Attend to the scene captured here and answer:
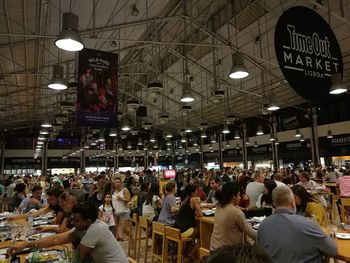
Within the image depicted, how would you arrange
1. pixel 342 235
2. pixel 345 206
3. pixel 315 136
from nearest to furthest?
pixel 342 235, pixel 345 206, pixel 315 136

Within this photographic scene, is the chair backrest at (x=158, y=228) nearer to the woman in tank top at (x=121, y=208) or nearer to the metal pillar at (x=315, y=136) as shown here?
the woman in tank top at (x=121, y=208)

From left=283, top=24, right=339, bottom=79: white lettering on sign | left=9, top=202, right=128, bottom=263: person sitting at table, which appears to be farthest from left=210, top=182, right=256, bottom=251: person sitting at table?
left=283, top=24, right=339, bottom=79: white lettering on sign

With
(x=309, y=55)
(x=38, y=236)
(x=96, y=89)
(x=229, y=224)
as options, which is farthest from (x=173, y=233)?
(x=96, y=89)

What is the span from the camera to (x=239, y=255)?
0.87 meters

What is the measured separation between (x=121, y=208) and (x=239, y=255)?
7.62 m

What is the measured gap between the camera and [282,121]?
23438 mm

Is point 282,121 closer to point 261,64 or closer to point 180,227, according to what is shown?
point 261,64

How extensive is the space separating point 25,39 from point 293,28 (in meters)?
9.51

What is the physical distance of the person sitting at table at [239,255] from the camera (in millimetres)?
866

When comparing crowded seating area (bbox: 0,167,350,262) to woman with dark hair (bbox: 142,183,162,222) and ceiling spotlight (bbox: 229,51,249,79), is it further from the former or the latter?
ceiling spotlight (bbox: 229,51,249,79)

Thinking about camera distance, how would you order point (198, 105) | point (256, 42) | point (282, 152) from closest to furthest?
point (256, 42)
point (282, 152)
point (198, 105)

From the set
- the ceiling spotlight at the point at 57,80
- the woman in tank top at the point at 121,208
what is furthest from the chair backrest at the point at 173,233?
the ceiling spotlight at the point at 57,80

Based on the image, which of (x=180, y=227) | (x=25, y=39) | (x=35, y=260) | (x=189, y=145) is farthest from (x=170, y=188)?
(x=189, y=145)

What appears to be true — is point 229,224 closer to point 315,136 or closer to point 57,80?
point 57,80
